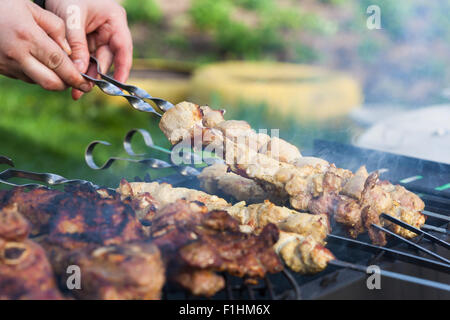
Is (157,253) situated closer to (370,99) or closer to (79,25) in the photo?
(79,25)

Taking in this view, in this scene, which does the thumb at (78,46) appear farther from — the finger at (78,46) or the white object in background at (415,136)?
the white object in background at (415,136)

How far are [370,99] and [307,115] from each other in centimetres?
214

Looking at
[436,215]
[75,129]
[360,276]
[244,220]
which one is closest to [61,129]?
[75,129]

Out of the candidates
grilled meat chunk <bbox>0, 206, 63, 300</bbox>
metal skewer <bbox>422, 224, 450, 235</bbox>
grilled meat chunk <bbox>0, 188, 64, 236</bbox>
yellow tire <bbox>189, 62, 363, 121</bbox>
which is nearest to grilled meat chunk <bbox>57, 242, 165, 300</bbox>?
grilled meat chunk <bbox>0, 206, 63, 300</bbox>

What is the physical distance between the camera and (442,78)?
10188 millimetres

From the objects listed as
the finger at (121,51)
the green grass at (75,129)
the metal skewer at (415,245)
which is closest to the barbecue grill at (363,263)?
the metal skewer at (415,245)

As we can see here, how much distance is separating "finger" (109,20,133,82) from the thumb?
50 cm

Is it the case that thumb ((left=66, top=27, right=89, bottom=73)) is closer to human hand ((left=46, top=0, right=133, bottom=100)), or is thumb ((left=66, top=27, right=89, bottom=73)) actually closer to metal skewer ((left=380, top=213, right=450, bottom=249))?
human hand ((left=46, top=0, right=133, bottom=100))

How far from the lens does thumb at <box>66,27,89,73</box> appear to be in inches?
118

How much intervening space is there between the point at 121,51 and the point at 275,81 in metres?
4.95

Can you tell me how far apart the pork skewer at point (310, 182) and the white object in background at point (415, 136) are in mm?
1138

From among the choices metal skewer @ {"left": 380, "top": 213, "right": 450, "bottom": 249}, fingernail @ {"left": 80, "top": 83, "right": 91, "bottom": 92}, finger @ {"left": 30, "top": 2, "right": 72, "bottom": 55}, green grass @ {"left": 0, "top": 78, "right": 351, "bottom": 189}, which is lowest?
metal skewer @ {"left": 380, "top": 213, "right": 450, "bottom": 249}

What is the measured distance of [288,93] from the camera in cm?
747

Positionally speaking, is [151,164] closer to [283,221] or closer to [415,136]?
[283,221]
